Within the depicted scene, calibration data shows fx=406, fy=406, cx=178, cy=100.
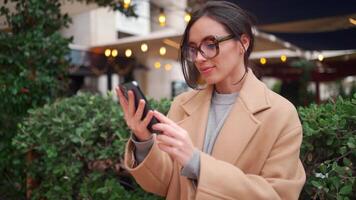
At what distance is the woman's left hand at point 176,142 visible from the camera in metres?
1.22

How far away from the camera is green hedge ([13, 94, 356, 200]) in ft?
6.15

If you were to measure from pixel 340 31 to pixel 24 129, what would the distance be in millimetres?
6229

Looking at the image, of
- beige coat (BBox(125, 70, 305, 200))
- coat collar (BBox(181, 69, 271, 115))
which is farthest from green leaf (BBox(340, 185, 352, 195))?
coat collar (BBox(181, 69, 271, 115))

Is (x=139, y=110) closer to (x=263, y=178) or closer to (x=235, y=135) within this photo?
(x=235, y=135)

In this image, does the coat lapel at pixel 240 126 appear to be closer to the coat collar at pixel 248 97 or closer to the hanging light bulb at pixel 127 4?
the coat collar at pixel 248 97

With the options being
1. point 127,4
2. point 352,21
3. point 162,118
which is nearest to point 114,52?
point 352,21

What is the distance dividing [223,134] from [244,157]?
0.35 feet

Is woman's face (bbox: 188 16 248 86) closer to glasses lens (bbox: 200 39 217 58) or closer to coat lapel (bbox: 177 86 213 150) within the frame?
glasses lens (bbox: 200 39 217 58)

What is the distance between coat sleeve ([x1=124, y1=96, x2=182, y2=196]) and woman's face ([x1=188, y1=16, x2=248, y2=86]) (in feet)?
1.03

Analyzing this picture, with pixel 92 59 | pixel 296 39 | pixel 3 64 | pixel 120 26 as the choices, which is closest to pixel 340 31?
pixel 296 39

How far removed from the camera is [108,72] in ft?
40.9

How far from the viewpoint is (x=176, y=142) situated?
1.21 m

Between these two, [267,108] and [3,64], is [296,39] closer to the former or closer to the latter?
[3,64]

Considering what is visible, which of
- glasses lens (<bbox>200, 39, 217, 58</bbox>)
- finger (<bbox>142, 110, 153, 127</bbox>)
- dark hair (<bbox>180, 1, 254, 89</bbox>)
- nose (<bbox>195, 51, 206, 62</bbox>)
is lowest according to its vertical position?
finger (<bbox>142, 110, 153, 127</bbox>)
